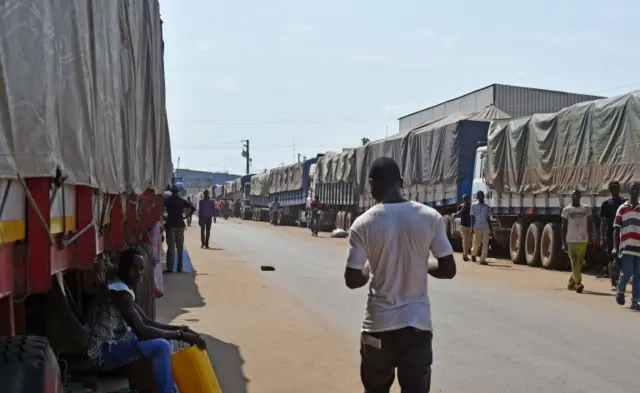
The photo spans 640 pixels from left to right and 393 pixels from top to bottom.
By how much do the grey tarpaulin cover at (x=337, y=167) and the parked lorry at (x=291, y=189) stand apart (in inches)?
158

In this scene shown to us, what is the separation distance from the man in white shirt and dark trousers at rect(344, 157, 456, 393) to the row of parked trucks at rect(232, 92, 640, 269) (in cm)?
1136

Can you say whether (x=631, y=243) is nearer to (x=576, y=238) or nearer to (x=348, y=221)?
(x=576, y=238)

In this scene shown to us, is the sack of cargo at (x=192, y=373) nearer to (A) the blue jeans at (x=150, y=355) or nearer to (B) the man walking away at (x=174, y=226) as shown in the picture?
(A) the blue jeans at (x=150, y=355)

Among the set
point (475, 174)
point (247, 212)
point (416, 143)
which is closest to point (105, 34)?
point (475, 174)

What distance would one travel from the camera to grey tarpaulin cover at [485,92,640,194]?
14.6m

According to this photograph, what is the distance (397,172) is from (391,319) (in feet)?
2.48

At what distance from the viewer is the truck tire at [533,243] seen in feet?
57.9

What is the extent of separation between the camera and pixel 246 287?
44.0 ft

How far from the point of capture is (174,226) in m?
15.6

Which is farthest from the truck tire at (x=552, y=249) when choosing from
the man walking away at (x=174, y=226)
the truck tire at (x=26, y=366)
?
the truck tire at (x=26, y=366)

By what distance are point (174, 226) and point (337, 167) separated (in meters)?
21.4

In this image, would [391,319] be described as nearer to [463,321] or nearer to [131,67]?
[131,67]

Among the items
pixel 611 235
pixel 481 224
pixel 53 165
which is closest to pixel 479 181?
pixel 481 224

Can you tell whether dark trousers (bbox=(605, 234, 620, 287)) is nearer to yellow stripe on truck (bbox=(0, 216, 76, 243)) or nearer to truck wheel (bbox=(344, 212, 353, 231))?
yellow stripe on truck (bbox=(0, 216, 76, 243))
